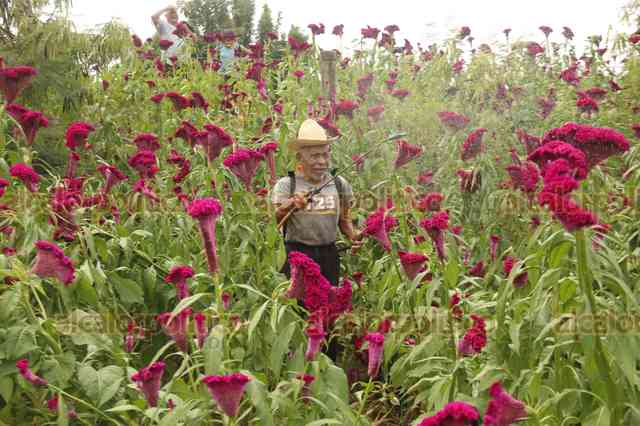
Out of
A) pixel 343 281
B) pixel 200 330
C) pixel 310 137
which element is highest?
pixel 310 137

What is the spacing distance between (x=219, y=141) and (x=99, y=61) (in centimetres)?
398

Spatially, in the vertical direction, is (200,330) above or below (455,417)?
below

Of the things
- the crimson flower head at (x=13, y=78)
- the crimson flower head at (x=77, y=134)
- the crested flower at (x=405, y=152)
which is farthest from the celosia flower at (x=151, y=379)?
the crested flower at (x=405, y=152)

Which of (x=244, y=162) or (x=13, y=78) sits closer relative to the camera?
(x=244, y=162)

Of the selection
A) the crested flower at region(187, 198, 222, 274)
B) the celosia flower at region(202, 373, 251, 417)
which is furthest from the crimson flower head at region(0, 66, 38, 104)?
the celosia flower at region(202, 373, 251, 417)

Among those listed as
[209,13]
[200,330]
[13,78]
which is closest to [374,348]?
[200,330]

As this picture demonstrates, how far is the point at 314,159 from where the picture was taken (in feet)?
13.2

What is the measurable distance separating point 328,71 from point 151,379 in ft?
16.6

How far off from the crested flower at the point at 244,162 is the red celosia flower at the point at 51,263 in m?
0.98

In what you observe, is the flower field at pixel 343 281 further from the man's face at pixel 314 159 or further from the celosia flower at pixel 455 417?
the man's face at pixel 314 159

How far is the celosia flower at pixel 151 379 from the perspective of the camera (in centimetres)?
212

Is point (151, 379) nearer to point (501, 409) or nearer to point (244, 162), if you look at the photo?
point (501, 409)

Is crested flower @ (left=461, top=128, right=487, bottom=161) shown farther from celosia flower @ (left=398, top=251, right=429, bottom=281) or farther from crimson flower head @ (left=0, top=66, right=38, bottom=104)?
crimson flower head @ (left=0, top=66, right=38, bottom=104)

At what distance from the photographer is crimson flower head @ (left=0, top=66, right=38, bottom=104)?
347 cm
